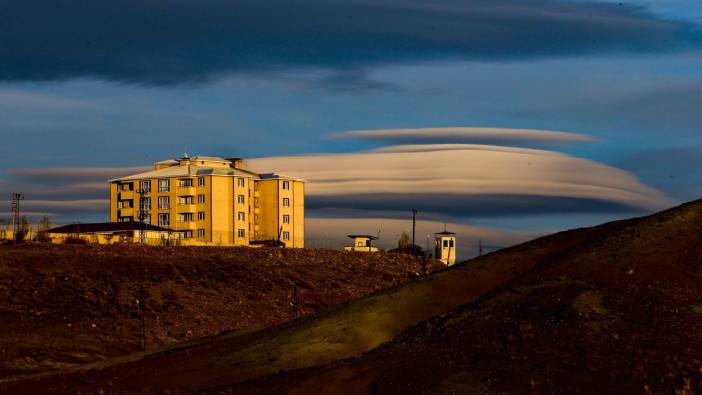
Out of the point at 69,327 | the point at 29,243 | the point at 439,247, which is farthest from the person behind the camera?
the point at 439,247

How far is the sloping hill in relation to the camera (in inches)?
1508

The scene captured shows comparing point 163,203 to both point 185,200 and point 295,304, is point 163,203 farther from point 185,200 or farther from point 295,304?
point 295,304

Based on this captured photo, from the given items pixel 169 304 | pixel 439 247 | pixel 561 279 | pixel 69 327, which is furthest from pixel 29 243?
pixel 561 279

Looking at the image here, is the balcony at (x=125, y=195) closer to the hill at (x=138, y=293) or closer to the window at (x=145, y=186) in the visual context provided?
the window at (x=145, y=186)

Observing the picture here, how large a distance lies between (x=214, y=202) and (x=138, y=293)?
50845 millimetres

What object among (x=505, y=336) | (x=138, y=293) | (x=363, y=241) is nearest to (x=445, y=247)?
(x=363, y=241)

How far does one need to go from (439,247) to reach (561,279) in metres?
124

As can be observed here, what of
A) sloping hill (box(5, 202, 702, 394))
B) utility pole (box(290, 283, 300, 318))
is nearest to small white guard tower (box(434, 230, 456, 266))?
utility pole (box(290, 283, 300, 318))

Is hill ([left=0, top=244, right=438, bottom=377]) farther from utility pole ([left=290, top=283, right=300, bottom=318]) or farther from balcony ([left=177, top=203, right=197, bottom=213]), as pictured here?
balcony ([left=177, top=203, right=197, bottom=213])

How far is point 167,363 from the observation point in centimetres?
5409

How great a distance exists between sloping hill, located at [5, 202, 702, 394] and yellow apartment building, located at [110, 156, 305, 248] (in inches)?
3591

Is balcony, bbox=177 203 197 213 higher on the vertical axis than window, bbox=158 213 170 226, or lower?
higher

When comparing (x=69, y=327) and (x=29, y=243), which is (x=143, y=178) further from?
(x=69, y=327)

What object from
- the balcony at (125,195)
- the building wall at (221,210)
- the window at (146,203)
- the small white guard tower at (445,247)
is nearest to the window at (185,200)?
the building wall at (221,210)
